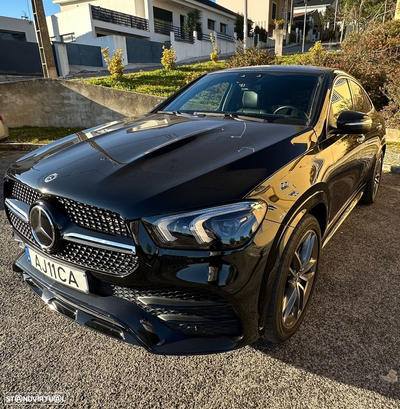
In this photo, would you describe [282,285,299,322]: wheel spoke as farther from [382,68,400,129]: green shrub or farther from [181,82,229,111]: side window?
[382,68,400,129]: green shrub

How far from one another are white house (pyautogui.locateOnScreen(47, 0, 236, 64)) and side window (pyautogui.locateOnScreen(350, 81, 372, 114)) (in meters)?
21.6

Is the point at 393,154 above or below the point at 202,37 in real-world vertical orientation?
below

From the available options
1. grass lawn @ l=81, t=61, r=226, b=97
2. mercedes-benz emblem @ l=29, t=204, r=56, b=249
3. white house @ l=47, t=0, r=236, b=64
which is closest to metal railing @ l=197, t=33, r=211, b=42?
white house @ l=47, t=0, r=236, b=64

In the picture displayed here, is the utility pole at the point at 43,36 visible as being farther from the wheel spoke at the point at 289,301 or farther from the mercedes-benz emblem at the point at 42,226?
the wheel spoke at the point at 289,301

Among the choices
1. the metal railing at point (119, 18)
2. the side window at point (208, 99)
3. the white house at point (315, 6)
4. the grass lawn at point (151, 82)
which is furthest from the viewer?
the white house at point (315, 6)

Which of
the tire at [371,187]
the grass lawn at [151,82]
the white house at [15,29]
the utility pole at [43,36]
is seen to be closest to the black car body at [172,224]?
the tire at [371,187]

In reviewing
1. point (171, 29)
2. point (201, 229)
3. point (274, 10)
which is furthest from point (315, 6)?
point (201, 229)

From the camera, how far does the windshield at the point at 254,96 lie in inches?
101

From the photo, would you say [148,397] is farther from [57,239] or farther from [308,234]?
[308,234]

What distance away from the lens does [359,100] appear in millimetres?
3443

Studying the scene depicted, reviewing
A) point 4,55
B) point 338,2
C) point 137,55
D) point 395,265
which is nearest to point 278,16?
point 338,2

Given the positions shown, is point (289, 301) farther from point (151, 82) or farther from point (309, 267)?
point (151, 82)

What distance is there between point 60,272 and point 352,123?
209 cm

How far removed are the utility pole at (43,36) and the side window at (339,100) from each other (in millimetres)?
11128
